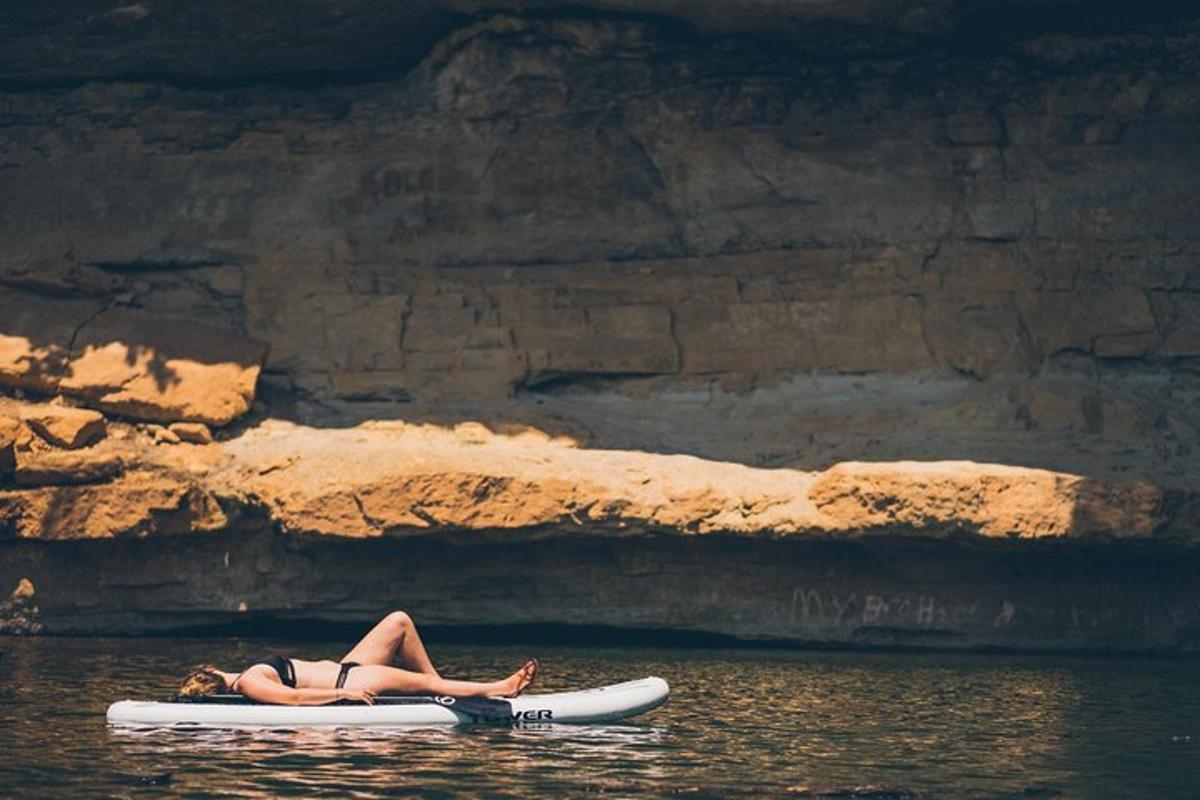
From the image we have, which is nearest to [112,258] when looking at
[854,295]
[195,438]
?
[195,438]

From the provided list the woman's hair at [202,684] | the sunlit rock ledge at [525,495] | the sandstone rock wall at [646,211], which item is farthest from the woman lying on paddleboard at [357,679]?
the sandstone rock wall at [646,211]

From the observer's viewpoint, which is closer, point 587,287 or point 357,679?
point 357,679

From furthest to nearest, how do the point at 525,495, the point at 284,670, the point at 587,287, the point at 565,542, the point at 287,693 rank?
the point at 587,287, the point at 565,542, the point at 525,495, the point at 284,670, the point at 287,693

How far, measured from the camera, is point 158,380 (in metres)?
19.1

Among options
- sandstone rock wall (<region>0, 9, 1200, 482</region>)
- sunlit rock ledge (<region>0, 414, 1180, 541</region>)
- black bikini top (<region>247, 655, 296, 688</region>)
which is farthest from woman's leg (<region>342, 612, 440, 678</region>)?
sandstone rock wall (<region>0, 9, 1200, 482</region>)

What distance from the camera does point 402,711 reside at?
41.0ft

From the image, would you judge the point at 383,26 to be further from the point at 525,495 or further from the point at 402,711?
the point at 402,711

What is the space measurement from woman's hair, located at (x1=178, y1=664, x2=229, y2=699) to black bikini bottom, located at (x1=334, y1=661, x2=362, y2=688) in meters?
0.70

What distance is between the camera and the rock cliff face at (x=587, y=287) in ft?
60.0

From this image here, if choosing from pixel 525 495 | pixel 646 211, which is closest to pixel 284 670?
pixel 525 495

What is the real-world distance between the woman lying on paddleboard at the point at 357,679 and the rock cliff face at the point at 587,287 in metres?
5.01

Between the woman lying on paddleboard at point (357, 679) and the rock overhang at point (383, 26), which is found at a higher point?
the rock overhang at point (383, 26)

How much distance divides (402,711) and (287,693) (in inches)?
27.5

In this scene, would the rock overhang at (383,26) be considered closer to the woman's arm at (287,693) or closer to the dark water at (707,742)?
the dark water at (707,742)
